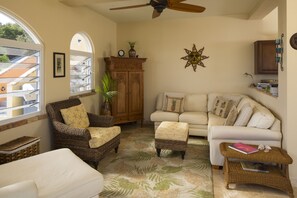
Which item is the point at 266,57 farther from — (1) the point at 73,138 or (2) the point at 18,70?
(2) the point at 18,70

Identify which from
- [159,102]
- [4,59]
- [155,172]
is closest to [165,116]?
[159,102]

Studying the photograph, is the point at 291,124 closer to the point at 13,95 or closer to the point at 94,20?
the point at 13,95

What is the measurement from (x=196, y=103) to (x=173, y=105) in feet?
1.88

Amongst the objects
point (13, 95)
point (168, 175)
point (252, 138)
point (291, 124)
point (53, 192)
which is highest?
Result: point (13, 95)

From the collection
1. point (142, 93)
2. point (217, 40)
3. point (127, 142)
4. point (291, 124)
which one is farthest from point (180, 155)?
point (217, 40)

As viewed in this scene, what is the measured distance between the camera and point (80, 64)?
4609mm

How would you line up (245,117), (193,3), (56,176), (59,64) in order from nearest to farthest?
(56,176) → (245,117) → (59,64) → (193,3)

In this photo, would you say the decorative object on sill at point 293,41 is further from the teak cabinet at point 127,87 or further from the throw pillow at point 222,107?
the teak cabinet at point 127,87

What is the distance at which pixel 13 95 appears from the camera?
2.99 m

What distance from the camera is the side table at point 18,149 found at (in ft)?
8.14

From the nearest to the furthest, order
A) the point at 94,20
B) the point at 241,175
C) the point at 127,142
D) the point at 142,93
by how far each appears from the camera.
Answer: the point at 241,175
the point at 127,142
the point at 94,20
the point at 142,93

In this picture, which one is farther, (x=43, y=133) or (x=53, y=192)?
(x=43, y=133)

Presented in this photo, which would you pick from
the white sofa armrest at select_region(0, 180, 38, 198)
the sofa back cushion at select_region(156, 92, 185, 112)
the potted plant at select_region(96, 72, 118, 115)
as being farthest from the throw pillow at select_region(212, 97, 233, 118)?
the white sofa armrest at select_region(0, 180, 38, 198)

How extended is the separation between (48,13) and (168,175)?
9.87ft
